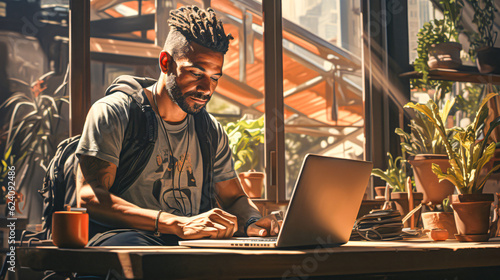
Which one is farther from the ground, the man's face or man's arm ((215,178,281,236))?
the man's face

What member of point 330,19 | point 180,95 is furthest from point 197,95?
point 330,19

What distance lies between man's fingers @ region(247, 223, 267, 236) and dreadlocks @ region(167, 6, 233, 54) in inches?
30.0

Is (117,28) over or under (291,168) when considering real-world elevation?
over

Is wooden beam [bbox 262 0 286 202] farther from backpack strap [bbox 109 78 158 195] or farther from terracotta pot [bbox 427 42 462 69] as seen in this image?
backpack strap [bbox 109 78 158 195]

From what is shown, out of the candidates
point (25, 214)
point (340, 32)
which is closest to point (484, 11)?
point (340, 32)

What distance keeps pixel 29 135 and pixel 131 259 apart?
208 cm

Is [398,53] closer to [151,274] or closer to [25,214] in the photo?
[25,214]

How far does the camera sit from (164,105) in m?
2.21

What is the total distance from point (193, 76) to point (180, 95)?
10cm

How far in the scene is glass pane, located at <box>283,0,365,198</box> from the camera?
11.5 ft

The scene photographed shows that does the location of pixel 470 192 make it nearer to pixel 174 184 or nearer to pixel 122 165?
pixel 174 184

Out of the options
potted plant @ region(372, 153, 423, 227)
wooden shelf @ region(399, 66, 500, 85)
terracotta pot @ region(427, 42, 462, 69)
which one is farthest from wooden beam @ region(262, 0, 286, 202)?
terracotta pot @ region(427, 42, 462, 69)

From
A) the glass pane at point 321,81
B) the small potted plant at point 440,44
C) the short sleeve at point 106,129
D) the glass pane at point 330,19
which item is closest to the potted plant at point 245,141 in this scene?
the glass pane at point 321,81

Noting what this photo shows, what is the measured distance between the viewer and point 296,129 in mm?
3541
